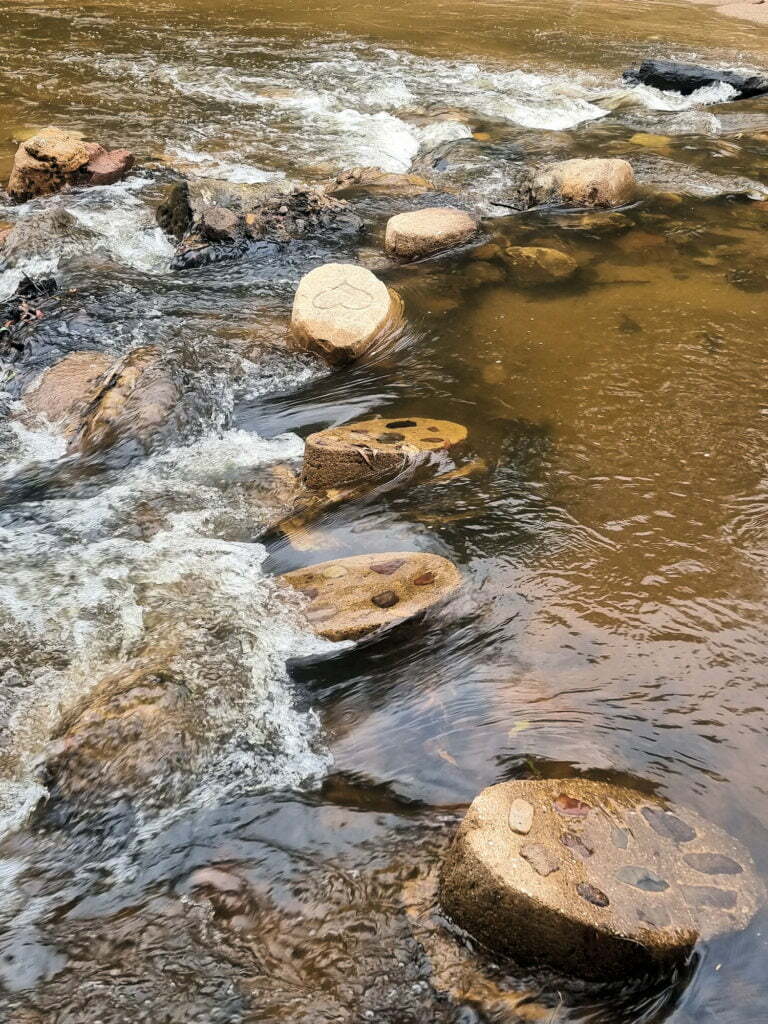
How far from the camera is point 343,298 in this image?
5875 millimetres

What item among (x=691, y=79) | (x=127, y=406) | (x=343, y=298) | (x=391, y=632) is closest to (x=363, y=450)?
(x=391, y=632)

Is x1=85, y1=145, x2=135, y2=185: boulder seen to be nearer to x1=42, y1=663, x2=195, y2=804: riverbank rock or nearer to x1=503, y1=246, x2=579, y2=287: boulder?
x1=503, y1=246, x2=579, y2=287: boulder

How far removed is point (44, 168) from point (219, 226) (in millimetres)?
2312

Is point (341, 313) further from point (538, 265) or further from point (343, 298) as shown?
point (538, 265)

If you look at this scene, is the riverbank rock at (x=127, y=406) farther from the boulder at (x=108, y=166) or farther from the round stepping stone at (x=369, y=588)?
the boulder at (x=108, y=166)

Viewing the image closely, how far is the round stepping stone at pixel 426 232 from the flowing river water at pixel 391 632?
0.20 m

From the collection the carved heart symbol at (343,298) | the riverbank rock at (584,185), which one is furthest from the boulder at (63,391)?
the riverbank rock at (584,185)

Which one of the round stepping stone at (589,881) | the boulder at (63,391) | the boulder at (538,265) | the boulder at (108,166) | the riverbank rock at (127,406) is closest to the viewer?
the round stepping stone at (589,881)

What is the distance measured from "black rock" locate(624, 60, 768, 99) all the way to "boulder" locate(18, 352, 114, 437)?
33.9 ft

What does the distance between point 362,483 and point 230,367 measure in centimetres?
166

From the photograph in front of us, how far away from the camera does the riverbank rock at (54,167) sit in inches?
322

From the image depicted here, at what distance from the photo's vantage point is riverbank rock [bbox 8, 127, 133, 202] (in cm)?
819

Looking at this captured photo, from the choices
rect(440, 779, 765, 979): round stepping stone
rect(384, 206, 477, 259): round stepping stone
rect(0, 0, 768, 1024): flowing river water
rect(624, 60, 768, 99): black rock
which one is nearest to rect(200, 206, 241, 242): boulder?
rect(0, 0, 768, 1024): flowing river water

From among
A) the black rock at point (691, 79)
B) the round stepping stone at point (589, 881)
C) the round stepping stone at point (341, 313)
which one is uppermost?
the black rock at point (691, 79)
